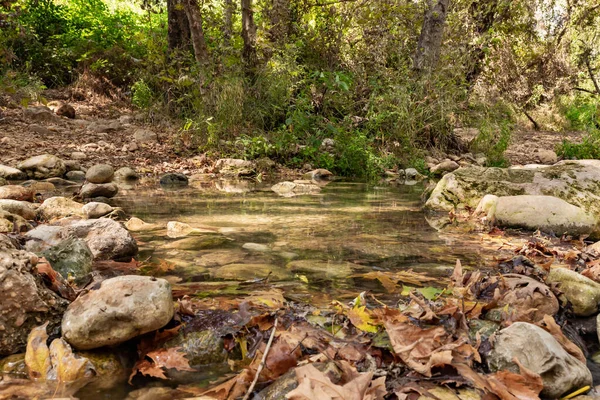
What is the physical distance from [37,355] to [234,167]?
20.5 feet

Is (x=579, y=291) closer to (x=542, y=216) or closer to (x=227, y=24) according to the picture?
(x=542, y=216)

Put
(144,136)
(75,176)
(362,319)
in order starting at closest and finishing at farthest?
(362,319), (75,176), (144,136)

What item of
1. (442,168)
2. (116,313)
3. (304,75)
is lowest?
(442,168)

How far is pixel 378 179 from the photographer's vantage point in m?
8.12

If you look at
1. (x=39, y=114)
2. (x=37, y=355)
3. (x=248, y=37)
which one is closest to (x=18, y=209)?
(x=37, y=355)

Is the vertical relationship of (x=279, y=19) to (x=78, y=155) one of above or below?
above

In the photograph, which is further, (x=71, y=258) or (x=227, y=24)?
(x=227, y=24)

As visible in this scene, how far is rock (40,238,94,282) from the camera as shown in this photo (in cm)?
255

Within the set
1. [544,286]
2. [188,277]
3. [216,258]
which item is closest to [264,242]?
[216,258]

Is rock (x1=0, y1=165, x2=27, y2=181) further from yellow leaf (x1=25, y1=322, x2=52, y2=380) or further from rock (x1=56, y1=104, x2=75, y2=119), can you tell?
yellow leaf (x1=25, y1=322, x2=52, y2=380)

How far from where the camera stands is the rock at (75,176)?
6836 millimetres

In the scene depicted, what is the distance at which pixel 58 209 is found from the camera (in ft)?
13.6

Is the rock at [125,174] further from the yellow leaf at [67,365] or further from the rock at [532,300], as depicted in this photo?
the rock at [532,300]

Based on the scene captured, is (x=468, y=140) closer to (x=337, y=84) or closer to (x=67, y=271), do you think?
(x=337, y=84)
